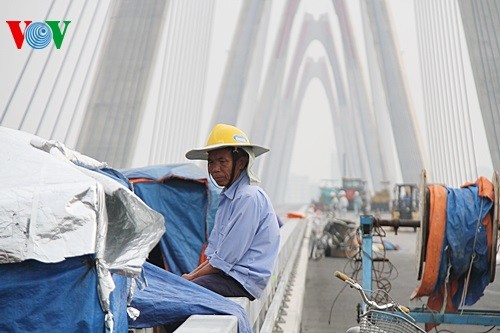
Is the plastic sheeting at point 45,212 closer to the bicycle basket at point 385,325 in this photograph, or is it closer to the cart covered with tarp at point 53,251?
the cart covered with tarp at point 53,251

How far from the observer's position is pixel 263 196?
13.1ft

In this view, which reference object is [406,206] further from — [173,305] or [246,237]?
[173,305]

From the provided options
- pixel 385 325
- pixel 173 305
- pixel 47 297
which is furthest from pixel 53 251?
pixel 385 325

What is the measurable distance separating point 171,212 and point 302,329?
6.03ft

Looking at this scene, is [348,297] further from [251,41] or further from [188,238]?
[251,41]

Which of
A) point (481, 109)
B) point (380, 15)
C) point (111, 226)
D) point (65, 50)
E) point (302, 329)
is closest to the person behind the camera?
point (111, 226)

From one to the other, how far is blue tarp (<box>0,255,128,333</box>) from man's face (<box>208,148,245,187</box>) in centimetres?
173

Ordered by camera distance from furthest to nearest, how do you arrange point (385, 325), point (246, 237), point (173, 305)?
point (246, 237)
point (385, 325)
point (173, 305)

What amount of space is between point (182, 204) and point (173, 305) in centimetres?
322

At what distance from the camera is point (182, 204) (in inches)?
248

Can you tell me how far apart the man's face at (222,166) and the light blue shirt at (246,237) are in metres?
0.05

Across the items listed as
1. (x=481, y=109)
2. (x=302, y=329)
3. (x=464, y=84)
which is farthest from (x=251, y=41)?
(x=302, y=329)

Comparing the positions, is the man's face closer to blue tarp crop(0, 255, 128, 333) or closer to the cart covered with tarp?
the cart covered with tarp

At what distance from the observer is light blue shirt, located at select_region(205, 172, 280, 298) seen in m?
3.81
